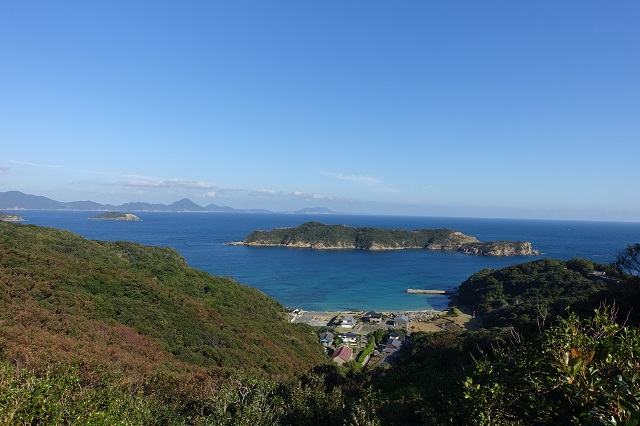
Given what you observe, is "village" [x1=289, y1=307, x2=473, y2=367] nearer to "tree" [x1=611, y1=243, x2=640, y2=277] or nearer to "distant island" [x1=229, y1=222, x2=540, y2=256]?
"tree" [x1=611, y1=243, x2=640, y2=277]

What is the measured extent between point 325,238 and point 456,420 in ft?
417

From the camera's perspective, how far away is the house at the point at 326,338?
116 feet

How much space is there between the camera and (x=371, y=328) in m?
41.4

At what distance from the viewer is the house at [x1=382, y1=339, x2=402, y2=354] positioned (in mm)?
33812

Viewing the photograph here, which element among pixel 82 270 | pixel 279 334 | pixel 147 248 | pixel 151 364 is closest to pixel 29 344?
pixel 151 364

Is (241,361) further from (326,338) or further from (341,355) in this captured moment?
(326,338)

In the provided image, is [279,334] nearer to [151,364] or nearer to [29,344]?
[151,364]

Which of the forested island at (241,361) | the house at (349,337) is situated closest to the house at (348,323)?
the house at (349,337)

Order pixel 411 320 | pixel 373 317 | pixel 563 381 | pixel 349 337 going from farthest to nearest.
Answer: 1. pixel 411 320
2. pixel 373 317
3. pixel 349 337
4. pixel 563 381

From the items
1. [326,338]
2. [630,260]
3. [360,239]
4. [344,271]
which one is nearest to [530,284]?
[630,260]

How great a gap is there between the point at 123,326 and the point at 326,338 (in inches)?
850

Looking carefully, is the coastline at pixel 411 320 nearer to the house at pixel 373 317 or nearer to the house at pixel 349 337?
the house at pixel 373 317

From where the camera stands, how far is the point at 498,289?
174ft

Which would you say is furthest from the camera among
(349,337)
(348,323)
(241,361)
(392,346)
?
(348,323)
